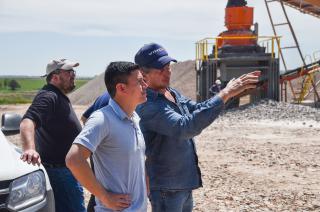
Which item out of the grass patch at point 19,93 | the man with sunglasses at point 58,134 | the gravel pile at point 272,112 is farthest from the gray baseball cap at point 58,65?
the gravel pile at point 272,112

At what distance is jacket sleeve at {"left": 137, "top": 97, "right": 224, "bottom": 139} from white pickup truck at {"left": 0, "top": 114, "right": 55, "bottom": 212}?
3.06 ft

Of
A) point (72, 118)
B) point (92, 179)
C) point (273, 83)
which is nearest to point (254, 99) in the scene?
point (273, 83)

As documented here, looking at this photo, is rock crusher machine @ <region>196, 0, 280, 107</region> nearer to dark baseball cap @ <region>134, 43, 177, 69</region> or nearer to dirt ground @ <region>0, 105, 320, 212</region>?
dirt ground @ <region>0, 105, 320, 212</region>

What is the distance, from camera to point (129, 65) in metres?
3.01

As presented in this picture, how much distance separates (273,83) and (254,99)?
5.15 feet

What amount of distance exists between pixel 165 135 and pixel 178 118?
20cm

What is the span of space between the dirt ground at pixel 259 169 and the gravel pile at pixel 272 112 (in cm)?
224

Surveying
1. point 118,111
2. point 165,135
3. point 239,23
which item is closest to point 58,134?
point 165,135

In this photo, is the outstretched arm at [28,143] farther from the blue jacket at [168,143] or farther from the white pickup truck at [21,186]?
the blue jacket at [168,143]

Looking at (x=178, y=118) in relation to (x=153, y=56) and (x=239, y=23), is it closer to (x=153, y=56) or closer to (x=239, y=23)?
(x=153, y=56)

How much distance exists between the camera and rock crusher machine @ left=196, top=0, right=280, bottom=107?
21.8 metres

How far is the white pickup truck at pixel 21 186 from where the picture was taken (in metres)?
3.45

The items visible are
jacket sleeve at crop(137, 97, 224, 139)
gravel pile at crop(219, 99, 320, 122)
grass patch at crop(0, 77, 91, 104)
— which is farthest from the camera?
grass patch at crop(0, 77, 91, 104)

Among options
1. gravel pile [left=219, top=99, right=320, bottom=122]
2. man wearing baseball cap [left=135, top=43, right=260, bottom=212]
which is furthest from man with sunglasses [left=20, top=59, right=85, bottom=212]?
gravel pile [left=219, top=99, right=320, bottom=122]
